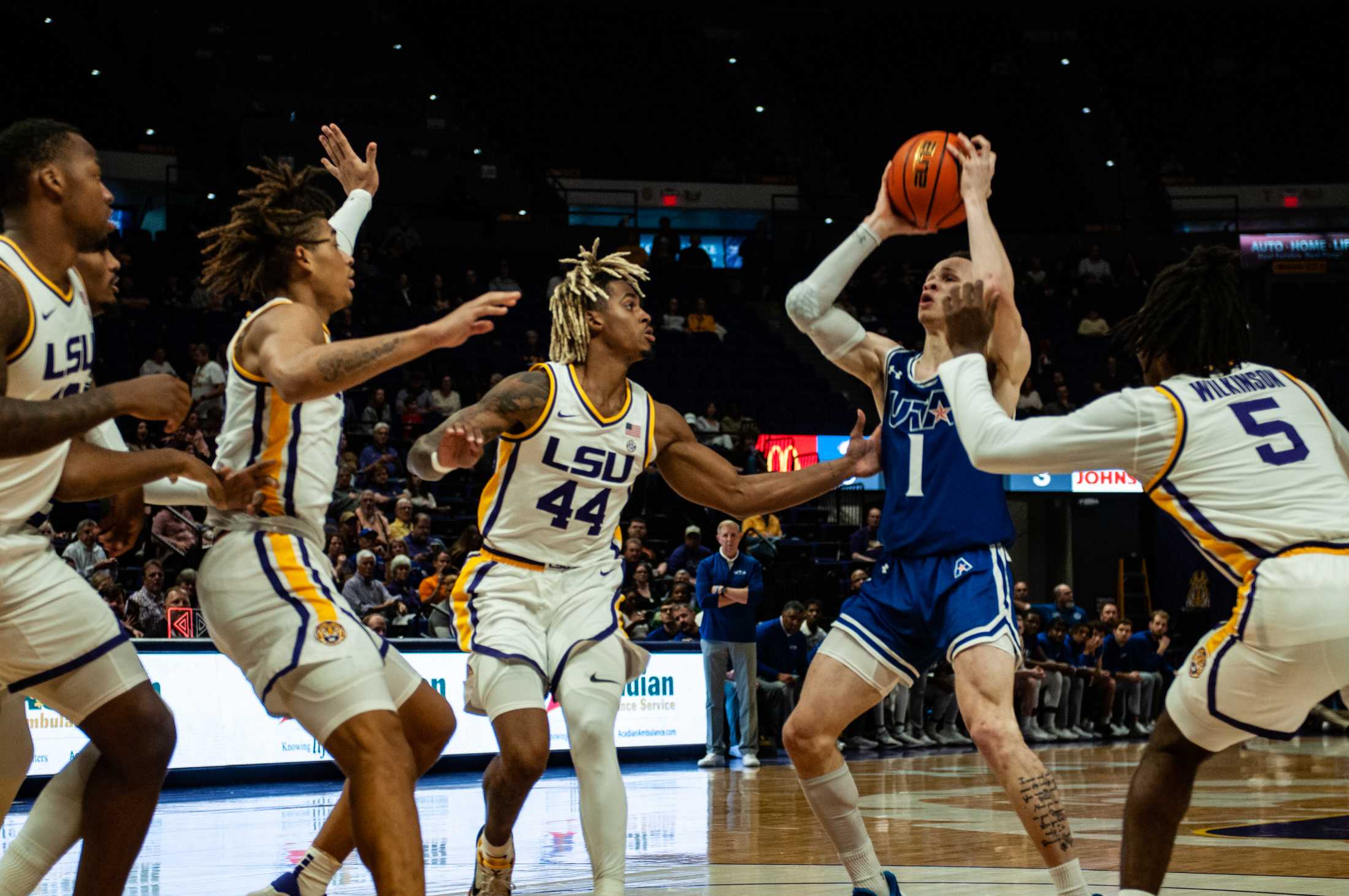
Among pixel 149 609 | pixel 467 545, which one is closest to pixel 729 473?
pixel 467 545

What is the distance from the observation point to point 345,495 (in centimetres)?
1396

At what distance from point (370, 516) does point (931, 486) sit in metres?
9.57

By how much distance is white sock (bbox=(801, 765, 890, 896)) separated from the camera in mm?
5234

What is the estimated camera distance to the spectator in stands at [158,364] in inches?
634

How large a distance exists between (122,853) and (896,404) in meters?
3.12

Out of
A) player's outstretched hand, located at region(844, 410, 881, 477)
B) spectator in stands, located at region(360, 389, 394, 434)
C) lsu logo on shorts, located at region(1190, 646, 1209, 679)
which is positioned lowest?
lsu logo on shorts, located at region(1190, 646, 1209, 679)

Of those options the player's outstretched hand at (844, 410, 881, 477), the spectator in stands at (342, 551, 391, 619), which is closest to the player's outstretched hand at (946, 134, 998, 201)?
the player's outstretched hand at (844, 410, 881, 477)

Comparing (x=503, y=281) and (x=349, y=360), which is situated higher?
(x=503, y=281)

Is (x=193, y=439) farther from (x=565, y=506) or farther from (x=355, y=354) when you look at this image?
(x=355, y=354)

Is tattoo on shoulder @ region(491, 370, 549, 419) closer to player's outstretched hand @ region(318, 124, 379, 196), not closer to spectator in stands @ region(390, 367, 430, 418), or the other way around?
player's outstretched hand @ region(318, 124, 379, 196)

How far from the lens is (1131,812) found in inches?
161

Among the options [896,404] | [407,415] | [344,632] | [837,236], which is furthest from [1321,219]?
[344,632]

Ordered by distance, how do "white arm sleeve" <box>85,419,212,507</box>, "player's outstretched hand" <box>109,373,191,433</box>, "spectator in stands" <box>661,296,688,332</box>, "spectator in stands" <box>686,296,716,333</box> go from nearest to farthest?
"player's outstretched hand" <box>109,373,191,433</box> < "white arm sleeve" <box>85,419,212,507</box> < "spectator in stands" <box>661,296,688,332</box> < "spectator in stands" <box>686,296,716,333</box>

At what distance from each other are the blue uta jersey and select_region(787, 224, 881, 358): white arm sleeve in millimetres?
347
